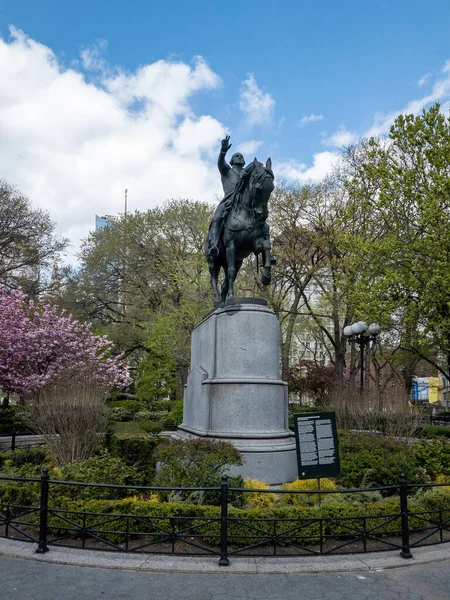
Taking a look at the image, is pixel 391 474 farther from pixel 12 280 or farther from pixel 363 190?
pixel 12 280

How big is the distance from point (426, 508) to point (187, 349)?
82.7 ft

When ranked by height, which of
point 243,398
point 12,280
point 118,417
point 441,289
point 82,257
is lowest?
point 118,417

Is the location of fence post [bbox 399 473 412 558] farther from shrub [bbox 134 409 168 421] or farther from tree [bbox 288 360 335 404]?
tree [bbox 288 360 335 404]

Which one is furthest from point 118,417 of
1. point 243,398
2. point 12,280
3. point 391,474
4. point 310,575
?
point 310,575

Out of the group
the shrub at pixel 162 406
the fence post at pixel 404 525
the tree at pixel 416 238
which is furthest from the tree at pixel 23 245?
the fence post at pixel 404 525

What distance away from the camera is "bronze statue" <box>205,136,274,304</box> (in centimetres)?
1145

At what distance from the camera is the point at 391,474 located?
31.3ft

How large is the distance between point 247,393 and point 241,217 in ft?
14.1

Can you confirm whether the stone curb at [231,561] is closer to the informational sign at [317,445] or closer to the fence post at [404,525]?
the fence post at [404,525]

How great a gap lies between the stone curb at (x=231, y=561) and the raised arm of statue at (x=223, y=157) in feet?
29.6

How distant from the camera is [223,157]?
41.0 feet

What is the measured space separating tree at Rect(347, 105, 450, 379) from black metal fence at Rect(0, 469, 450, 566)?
48.3ft

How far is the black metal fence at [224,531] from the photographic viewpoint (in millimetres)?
6734

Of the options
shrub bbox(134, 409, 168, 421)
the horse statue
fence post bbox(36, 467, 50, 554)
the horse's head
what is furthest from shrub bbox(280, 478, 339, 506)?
shrub bbox(134, 409, 168, 421)
